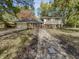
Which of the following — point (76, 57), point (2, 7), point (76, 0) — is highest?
point (76, 0)

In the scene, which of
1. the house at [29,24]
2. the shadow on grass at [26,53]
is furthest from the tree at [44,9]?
the shadow on grass at [26,53]

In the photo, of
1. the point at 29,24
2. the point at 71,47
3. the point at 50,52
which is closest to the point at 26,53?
the point at 50,52

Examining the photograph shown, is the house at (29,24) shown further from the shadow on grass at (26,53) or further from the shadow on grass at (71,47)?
the shadow on grass at (26,53)

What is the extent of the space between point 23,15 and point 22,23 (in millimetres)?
13628

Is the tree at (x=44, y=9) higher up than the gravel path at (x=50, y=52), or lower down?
higher up

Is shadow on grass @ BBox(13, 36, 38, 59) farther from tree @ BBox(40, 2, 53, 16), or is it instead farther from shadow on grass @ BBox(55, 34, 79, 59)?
tree @ BBox(40, 2, 53, 16)

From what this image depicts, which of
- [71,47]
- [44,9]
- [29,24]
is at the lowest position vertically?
[71,47]

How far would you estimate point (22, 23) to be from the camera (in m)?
46.2

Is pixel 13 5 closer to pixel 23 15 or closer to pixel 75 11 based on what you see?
pixel 75 11

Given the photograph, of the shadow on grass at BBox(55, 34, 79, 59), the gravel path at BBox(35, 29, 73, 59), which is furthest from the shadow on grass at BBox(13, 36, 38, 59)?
the shadow on grass at BBox(55, 34, 79, 59)

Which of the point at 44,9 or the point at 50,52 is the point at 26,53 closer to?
the point at 50,52

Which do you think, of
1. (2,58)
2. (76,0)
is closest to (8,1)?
(2,58)

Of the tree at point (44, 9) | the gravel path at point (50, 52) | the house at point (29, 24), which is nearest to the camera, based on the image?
the gravel path at point (50, 52)

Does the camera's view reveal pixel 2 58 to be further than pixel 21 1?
No
